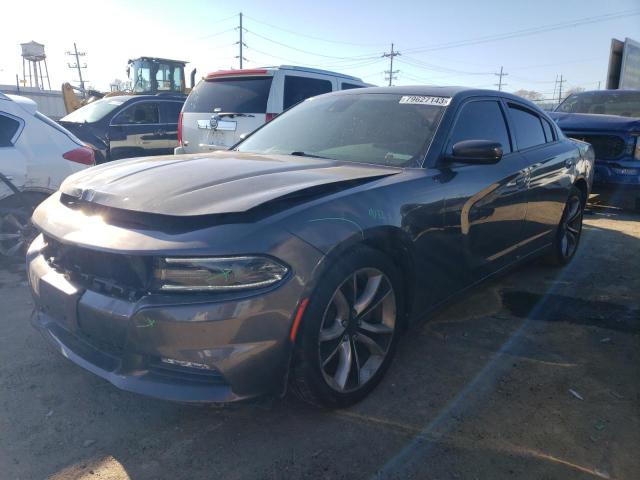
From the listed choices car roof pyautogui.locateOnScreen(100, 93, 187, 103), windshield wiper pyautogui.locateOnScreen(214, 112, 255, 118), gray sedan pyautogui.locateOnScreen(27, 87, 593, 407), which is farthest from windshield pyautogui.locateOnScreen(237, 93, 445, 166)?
car roof pyautogui.locateOnScreen(100, 93, 187, 103)

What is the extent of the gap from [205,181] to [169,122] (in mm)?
8795

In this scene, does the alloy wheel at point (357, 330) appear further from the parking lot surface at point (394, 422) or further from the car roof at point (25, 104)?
the car roof at point (25, 104)

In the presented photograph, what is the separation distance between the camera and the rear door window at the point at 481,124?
10.9 feet

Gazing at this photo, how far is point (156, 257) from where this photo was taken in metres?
2.01

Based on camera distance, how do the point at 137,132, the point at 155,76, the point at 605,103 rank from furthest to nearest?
the point at 155,76, the point at 137,132, the point at 605,103

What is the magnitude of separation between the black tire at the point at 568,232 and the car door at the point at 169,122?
26.6 ft

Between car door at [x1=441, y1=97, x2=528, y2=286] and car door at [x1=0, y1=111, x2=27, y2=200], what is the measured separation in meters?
3.89

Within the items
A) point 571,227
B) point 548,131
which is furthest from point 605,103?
point 548,131

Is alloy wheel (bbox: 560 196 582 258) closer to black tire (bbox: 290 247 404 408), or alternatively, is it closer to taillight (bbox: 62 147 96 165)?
black tire (bbox: 290 247 404 408)

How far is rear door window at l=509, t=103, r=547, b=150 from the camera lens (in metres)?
4.04

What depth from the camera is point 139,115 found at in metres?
10.1

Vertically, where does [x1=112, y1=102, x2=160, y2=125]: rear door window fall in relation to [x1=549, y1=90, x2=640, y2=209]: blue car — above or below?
above

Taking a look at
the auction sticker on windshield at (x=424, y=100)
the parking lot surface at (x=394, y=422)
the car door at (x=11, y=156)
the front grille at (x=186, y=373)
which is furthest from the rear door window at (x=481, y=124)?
the car door at (x=11, y=156)

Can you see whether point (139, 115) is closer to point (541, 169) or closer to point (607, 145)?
point (541, 169)
